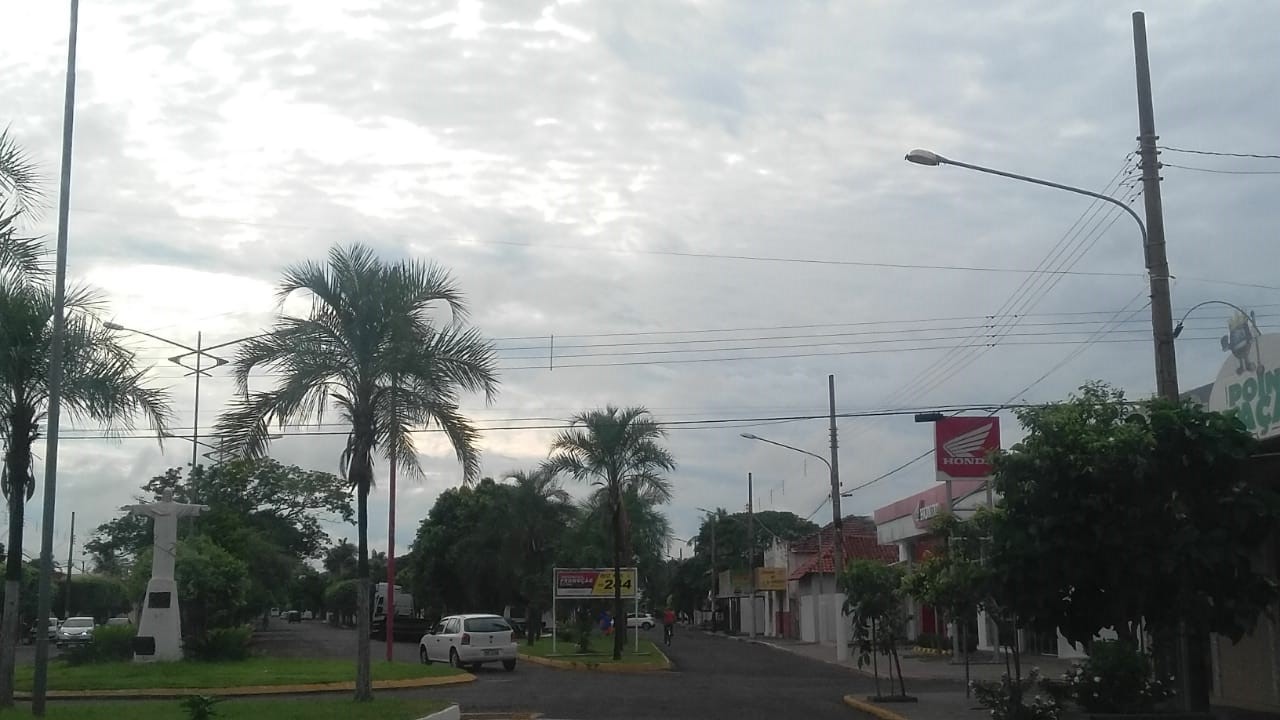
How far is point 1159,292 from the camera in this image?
15766 mm

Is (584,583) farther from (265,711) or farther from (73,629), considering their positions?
(73,629)

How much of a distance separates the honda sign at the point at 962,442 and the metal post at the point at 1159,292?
17613 millimetres

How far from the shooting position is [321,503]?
7538cm

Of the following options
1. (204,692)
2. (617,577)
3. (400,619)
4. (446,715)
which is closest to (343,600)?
(400,619)

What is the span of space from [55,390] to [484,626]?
20095mm

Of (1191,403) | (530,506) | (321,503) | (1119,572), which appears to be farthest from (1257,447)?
(321,503)

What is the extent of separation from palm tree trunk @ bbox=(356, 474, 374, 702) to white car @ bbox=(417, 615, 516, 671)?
14752 mm

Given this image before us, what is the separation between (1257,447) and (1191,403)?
1081 mm

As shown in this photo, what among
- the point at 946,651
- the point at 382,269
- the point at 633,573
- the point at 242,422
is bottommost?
the point at 946,651

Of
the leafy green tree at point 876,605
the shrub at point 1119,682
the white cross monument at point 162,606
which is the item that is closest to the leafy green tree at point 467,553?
the white cross monument at point 162,606

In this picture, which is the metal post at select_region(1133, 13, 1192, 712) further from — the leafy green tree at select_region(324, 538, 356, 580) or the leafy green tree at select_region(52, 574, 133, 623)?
the leafy green tree at select_region(324, 538, 356, 580)

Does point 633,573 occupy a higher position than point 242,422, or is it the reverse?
point 242,422

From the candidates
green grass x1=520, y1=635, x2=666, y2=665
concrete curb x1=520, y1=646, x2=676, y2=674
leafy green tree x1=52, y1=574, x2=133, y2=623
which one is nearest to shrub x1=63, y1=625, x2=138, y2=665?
concrete curb x1=520, y1=646, x2=676, y2=674

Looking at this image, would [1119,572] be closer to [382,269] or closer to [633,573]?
[382,269]
